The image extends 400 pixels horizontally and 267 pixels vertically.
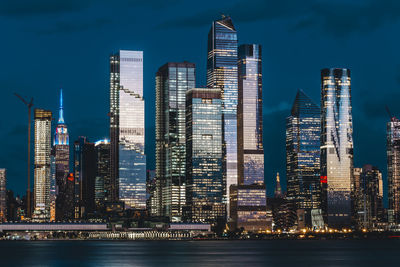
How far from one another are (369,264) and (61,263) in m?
73.1

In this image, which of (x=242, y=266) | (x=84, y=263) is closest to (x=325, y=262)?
(x=242, y=266)

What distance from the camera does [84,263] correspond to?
19288 cm

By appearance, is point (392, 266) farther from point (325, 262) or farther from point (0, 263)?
point (0, 263)

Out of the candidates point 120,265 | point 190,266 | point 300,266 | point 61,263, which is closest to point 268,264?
point 300,266

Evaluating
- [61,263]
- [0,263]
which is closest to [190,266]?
[61,263]

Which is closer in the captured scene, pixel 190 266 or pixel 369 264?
pixel 190 266

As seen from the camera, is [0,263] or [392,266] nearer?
[392,266]

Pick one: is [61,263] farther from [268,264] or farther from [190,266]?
[268,264]

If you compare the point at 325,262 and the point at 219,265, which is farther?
the point at 325,262

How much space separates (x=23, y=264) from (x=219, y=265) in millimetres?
47642

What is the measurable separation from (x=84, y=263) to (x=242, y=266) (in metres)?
39.3

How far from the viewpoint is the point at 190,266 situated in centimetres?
17688

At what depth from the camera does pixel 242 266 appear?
179250 millimetres

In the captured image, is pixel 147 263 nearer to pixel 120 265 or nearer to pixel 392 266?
pixel 120 265
